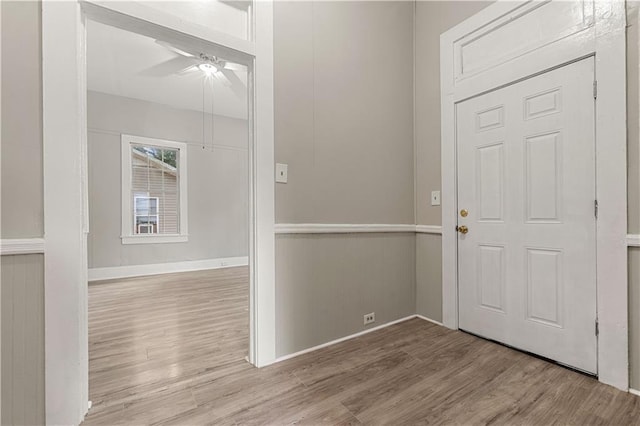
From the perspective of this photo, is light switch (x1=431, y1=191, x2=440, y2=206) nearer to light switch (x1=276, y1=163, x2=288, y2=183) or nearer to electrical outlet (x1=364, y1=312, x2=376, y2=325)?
electrical outlet (x1=364, y1=312, x2=376, y2=325)

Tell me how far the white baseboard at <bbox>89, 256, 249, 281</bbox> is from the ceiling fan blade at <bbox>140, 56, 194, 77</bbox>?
3.02 metres

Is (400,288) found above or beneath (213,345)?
above

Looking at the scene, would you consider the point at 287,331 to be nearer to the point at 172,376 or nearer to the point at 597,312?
the point at 172,376

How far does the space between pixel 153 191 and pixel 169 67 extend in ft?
7.49

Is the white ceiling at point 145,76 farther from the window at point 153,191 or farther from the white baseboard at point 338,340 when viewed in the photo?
the white baseboard at point 338,340

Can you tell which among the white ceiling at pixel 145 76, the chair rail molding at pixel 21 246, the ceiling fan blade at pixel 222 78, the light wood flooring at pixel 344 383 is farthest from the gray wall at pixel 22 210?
the ceiling fan blade at pixel 222 78

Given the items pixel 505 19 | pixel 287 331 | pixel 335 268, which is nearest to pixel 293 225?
pixel 335 268

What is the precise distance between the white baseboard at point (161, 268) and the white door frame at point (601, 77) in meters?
4.99

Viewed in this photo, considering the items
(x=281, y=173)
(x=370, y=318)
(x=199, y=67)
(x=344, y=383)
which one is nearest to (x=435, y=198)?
(x=370, y=318)

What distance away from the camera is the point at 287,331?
1.93 meters

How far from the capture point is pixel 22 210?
1.22m

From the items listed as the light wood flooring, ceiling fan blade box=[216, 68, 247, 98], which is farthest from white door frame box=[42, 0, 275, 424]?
ceiling fan blade box=[216, 68, 247, 98]

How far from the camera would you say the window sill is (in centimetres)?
468

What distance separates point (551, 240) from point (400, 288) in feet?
3.90
